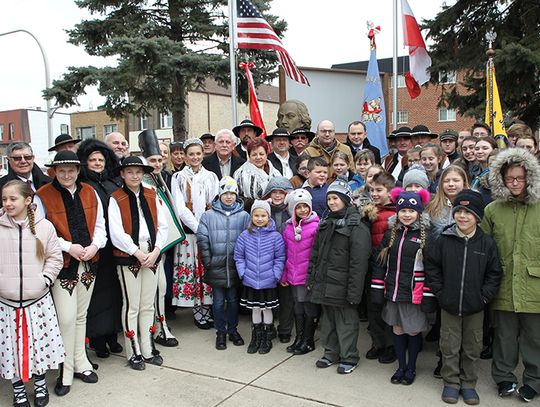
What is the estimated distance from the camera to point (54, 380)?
4.65m

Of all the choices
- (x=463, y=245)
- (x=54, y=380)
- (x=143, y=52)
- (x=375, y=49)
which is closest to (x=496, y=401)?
(x=463, y=245)

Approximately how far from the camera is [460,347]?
413cm

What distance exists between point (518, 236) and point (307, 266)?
190cm

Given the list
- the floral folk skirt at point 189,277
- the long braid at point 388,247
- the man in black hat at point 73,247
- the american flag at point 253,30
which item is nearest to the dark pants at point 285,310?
the floral folk skirt at point 189,277

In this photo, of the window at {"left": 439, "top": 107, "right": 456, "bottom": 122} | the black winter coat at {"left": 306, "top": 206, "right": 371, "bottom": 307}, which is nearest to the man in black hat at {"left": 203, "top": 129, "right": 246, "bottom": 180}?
the black winter coat at {"left": 306, "top": 206, "right": 371, "bottom": 307}

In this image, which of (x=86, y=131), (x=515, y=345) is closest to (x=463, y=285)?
(x=515, y=345)

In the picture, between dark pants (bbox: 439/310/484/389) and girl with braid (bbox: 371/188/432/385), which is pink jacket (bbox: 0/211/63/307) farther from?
dark pants (bbox: 439/310/484/389)

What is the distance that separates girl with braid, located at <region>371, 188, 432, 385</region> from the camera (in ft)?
13.9

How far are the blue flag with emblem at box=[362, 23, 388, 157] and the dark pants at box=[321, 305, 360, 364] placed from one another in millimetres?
4253

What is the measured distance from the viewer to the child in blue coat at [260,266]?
5.09 meters

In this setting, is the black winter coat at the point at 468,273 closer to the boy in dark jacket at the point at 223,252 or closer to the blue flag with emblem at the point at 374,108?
the boy in dark jacket at the point at 223,252

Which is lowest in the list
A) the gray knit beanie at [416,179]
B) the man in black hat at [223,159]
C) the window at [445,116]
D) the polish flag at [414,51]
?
the gray knit beanie at [416,179]

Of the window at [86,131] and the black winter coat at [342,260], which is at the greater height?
the window at [86,131]

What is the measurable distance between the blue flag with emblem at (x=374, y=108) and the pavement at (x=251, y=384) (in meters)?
4.06
